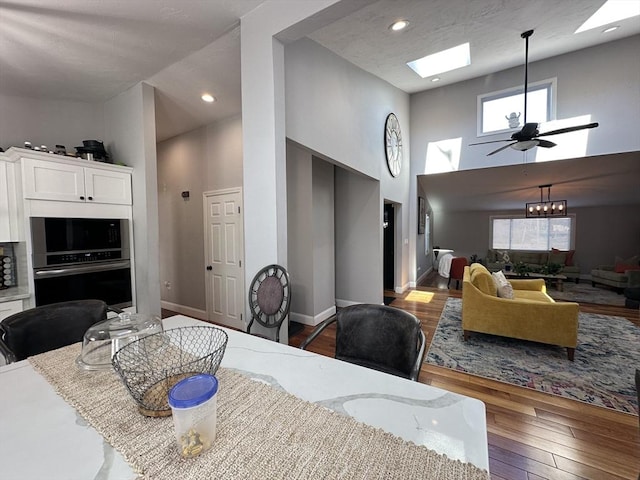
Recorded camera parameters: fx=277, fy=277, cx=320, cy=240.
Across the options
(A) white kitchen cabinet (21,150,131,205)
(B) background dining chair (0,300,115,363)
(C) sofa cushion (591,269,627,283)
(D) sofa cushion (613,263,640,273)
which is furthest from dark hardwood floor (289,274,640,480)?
(D) sofa cushion (613,263,640,273)

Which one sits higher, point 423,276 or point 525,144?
point 525,144

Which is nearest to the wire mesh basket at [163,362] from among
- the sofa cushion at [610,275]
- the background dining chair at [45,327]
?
the background dining chair at [45,327]

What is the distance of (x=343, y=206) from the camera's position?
191 inches

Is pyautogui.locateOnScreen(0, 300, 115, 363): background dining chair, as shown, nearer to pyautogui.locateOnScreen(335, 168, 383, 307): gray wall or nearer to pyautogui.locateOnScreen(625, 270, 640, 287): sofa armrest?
pyautogui.locateOnScreen(335, 168, 383, 307): gray wall

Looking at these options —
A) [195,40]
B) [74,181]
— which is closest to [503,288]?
[195,40]

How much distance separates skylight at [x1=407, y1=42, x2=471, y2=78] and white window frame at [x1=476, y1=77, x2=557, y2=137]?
0.89 m

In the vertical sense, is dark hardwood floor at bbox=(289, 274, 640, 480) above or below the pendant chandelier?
below

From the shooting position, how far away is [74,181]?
8.27 ft

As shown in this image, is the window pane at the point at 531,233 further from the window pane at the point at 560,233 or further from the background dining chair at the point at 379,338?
the background dining chair at the point at 379,338

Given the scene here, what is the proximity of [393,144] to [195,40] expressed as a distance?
3687 millimetres

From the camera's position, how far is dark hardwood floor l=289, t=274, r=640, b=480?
158 centimetres

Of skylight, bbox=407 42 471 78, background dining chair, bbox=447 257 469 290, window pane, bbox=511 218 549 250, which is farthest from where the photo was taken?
window pane, bbox=511 218 549 250

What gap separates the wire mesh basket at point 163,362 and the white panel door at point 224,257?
248 centimetres

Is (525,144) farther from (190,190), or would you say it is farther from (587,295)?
(190,190)
